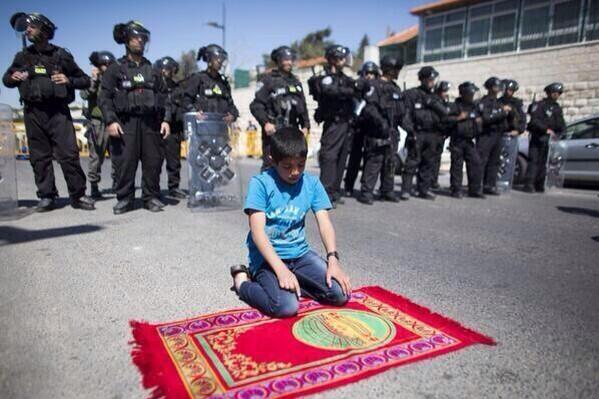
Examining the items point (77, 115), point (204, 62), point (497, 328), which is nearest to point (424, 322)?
point (497, 328)

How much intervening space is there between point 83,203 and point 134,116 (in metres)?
1.41

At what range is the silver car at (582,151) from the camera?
28.7ft

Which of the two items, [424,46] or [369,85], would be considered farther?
[424,46]

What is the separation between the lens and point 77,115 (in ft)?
71.2

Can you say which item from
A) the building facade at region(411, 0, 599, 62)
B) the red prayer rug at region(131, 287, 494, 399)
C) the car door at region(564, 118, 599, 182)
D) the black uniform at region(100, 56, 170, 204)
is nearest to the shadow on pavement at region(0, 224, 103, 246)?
the black uniform at region(100, 56, 170, 204)

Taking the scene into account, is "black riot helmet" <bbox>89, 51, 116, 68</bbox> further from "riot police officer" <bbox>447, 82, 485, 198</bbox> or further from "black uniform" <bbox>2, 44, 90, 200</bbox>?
"riot police officer" <bbox>447, 82, 485, 198</bbox>

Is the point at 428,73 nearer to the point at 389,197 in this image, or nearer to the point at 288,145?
the point at 389,197

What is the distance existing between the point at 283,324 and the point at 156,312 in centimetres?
78

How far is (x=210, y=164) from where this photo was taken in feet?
19.6

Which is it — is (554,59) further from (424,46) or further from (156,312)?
(156,312)

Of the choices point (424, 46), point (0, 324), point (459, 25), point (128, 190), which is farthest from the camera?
point (424, 46)

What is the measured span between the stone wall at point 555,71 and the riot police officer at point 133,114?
1470cm

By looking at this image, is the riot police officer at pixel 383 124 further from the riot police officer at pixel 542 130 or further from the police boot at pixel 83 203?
the police boot at pixel 83 203

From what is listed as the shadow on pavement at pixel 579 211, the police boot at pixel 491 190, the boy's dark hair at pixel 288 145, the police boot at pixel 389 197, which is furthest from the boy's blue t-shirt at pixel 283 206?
the police boot at pixel 491 190
